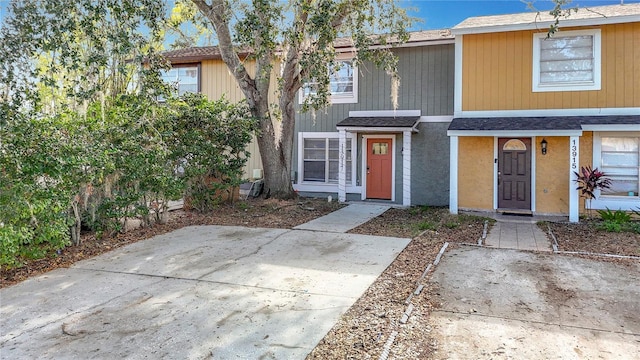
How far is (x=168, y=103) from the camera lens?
857cm

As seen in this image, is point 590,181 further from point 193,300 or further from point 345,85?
point 193,300

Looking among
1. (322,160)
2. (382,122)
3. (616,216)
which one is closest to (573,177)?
(616,216)

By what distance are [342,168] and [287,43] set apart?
4437 millimetres

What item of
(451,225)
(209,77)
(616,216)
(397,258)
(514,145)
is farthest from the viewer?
(209,77)

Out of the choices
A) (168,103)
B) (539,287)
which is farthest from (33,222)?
(539,287)

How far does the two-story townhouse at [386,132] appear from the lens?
478 inches

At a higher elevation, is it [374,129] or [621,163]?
[374,129]

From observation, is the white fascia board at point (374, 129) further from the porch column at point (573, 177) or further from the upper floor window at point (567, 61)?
the porch column at point (573, 177)

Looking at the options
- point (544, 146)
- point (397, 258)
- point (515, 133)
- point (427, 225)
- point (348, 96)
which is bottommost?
point (397, 258)

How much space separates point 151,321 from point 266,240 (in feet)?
11.9

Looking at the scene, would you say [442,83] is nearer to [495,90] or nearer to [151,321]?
[495,90]

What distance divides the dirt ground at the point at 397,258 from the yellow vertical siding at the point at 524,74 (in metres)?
3.09

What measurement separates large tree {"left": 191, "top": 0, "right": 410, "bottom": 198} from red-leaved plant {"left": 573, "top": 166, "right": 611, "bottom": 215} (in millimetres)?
5205

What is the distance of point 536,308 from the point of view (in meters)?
4.43
